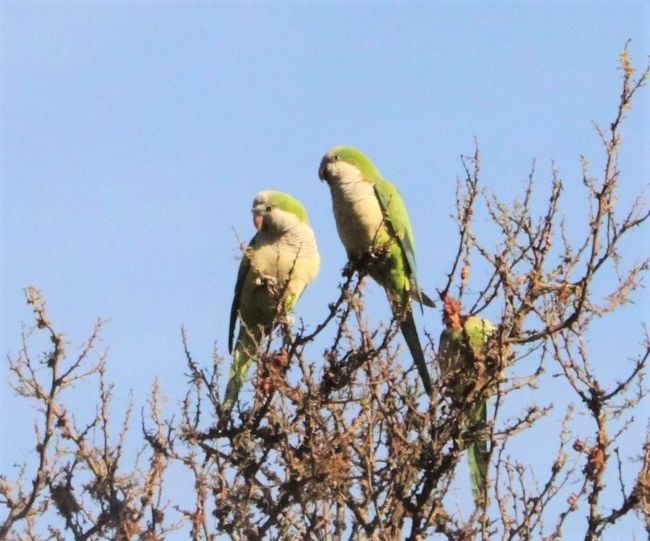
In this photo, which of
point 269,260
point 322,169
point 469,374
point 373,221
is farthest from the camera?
point 322,169

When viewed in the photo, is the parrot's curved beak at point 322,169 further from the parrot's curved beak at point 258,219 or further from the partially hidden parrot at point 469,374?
the partially hidden parrot at point 469,374

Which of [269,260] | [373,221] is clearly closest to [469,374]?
[373,221]

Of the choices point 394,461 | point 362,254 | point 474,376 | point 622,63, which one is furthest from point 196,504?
point 622,63

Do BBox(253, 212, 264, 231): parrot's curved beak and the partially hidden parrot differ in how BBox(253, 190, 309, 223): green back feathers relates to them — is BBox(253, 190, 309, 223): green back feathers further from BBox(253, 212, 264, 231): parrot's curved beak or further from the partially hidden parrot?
the partially hidden parrot

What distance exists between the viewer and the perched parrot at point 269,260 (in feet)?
20.4

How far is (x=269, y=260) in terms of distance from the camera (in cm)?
622

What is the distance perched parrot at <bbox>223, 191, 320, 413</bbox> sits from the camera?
6.21 metres

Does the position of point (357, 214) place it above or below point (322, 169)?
below

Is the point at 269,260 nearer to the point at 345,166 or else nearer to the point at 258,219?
the point at 258,219

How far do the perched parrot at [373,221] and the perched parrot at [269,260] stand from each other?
0.99 ft

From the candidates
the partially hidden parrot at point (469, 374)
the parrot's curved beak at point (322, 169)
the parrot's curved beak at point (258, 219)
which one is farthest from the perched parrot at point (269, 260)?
the partially hidden parrot at point (469, 374)

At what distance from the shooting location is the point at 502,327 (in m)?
4.27

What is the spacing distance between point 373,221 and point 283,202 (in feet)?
2.34

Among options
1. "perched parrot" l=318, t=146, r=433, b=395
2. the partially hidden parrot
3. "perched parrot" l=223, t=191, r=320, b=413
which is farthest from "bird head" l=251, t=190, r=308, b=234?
the partially hidden parrot
